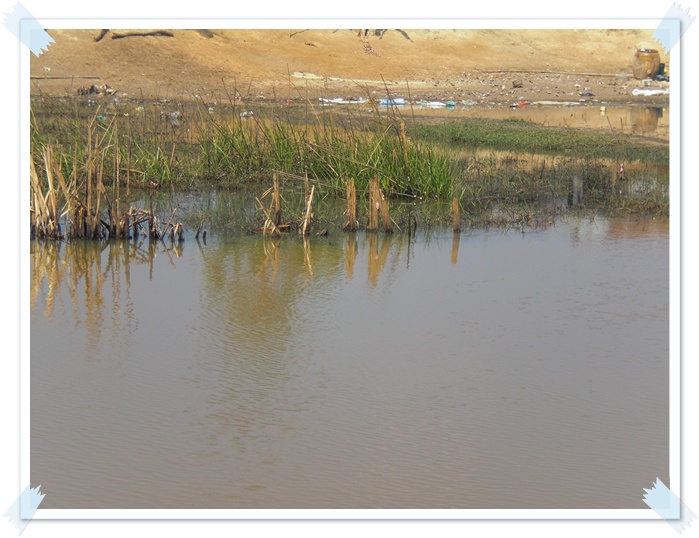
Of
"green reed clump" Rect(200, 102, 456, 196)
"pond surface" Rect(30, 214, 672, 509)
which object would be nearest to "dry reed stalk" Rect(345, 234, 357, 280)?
"pond surface" Rect(30, 214, 672, 509)

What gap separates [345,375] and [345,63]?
17338 mm

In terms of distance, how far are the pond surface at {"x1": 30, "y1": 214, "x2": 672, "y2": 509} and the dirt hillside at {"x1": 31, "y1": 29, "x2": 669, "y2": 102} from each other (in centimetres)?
1135

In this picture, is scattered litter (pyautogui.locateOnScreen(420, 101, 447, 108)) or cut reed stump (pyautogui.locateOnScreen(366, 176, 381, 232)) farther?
scattered litter (pyautogui.locateOnScreen(420, 101, 447, 108))

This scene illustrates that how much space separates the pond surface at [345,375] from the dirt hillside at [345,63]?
11.3 metres

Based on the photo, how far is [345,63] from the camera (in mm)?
20938

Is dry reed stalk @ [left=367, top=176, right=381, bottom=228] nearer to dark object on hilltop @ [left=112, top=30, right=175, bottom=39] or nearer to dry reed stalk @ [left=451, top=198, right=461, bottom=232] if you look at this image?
dry reed stalk @ [left=451, top=198, right=461, bottom=232]

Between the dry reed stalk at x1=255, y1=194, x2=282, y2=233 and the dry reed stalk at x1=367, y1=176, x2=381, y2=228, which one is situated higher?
the dry reed stalk at x1=367, y1=176, x2=381, y2=228

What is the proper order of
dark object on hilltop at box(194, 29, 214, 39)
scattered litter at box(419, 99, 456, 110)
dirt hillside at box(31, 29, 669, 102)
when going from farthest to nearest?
dark object on hilltop at box(194, 29, 214, 39) → dirt hillside at box(31, 29, 669, 102) → scattered litter at box(419, 99, 456, 110)

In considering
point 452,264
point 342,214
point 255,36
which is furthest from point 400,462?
point 255,36

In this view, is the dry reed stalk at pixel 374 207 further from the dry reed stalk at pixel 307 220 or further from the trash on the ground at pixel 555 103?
the trash on the ground at pixel 555 103

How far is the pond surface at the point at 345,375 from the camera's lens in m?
3.29

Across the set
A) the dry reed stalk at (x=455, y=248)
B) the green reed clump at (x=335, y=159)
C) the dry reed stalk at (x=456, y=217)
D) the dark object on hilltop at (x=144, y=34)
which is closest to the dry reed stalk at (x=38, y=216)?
the green reed clump at (x=335, y=159)

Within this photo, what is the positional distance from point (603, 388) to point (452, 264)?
2.38m

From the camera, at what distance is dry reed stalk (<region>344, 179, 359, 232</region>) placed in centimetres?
700
